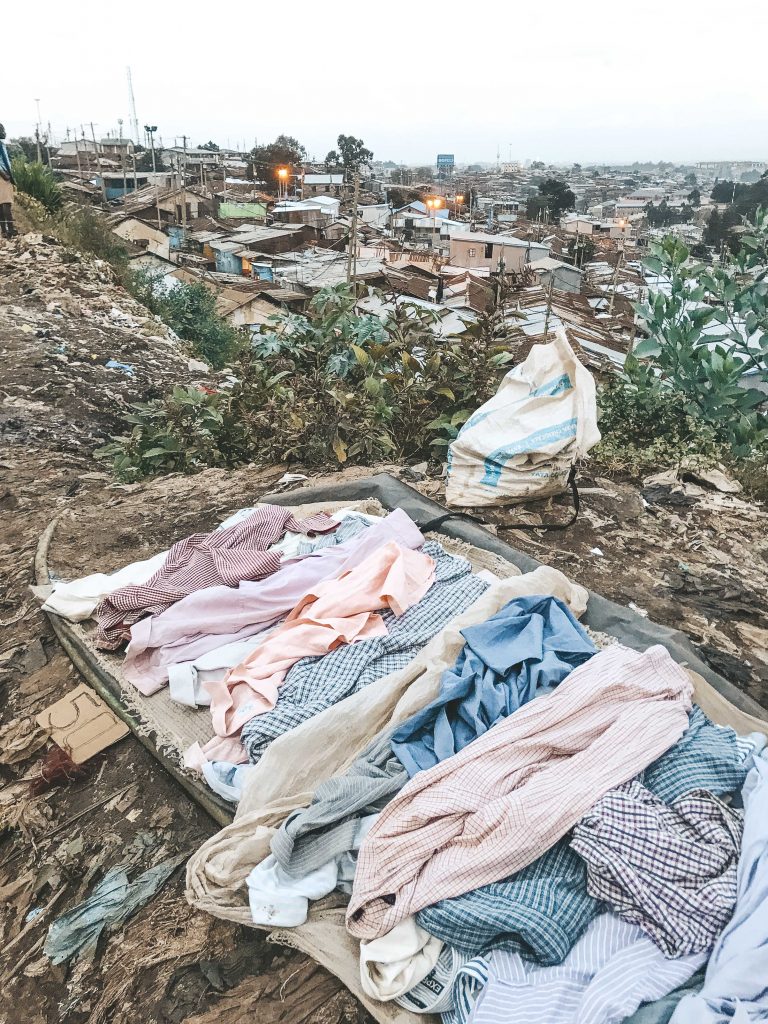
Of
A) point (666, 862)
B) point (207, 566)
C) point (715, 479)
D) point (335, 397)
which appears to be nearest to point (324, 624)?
point (207, 566)

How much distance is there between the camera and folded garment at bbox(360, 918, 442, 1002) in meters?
1.25

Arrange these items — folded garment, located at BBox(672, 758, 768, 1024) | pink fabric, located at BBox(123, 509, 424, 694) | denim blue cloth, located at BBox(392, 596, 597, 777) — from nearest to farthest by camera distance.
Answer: folded garment, located at BBox(672, 758, 768, 1024)
denim blue cloth, located at BBox(392, 596, 597, 777)
pink fabric, located at BBox(123, 509, 424, 694)

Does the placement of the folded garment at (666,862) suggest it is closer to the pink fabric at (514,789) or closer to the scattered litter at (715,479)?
the pink fabric at (514,789)

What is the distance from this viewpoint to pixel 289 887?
55.8 inches

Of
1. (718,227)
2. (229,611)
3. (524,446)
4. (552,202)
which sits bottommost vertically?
(229,611)

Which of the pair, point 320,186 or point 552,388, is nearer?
point 552,388

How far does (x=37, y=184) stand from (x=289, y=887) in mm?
12672

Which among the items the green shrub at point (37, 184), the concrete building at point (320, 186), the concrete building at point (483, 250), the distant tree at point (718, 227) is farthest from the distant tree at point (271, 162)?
the green shrub at point (37, 184)

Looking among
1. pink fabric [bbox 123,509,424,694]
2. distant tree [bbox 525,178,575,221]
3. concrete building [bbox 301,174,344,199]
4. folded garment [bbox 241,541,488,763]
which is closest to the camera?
folded garment [bbox 241,541,488,763]

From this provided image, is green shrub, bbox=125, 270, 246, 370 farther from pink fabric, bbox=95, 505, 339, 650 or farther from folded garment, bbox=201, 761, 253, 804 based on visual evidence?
folded garment, bbox=201, 761, 253, 804

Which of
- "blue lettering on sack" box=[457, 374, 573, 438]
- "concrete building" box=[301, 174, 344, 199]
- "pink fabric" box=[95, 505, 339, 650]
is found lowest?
"pink fabric" box=[95, 505, 339, 650]

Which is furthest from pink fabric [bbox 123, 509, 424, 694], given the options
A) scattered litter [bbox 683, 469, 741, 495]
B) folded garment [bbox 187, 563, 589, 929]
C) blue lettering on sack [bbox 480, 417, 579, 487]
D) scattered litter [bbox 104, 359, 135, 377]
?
scattered litter [bbox 104, 359, 135, 377]

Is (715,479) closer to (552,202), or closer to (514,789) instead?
(514,789)

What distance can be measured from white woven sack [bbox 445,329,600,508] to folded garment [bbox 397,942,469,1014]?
2.03 meters
